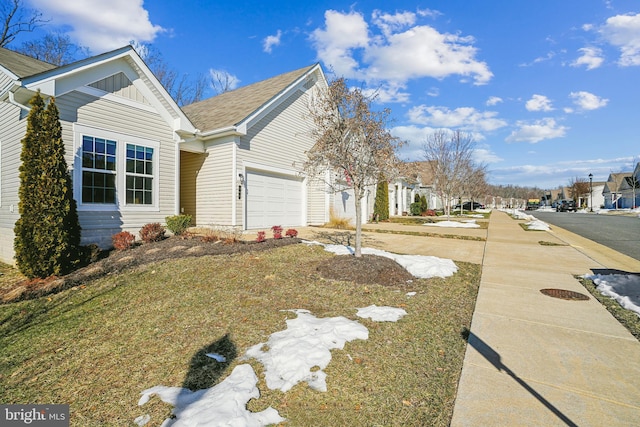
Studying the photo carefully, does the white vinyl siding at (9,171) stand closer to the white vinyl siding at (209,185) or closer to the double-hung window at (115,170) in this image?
the double-hung window at (115,170)

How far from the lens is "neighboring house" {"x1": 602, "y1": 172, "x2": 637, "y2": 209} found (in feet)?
171

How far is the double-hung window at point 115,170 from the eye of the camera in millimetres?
8363

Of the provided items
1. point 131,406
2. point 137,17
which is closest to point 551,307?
point 131,406

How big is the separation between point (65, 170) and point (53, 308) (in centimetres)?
358

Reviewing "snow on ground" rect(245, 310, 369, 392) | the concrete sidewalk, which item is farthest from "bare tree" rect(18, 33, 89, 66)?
the concrete sidewalk

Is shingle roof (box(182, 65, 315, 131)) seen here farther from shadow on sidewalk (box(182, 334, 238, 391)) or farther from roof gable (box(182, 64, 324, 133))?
shadow on sidewalk (box(182, 334, 238, 391))

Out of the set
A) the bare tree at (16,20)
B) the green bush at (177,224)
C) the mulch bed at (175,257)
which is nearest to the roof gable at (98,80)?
the green bush at (177,224)

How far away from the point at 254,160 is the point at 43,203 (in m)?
6.43

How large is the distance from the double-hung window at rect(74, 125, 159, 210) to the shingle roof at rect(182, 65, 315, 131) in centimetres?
273

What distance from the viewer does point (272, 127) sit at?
1279cm

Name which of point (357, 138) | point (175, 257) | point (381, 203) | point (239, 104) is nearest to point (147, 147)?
point (175, 257)

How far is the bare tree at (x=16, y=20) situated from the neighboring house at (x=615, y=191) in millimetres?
73890

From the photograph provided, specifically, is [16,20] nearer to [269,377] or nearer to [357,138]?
[357,138]

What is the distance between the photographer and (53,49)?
23.0m
